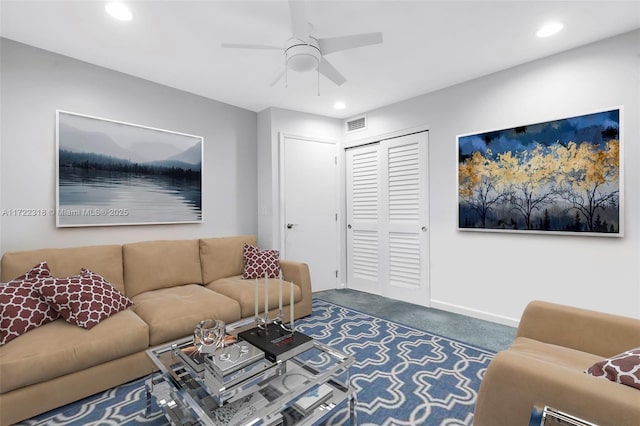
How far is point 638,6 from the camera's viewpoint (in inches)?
81.4

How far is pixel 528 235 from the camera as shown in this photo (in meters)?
2.88

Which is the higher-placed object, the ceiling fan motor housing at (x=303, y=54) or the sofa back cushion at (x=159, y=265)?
the ceiling fan motor housing at (x=303, y=54)

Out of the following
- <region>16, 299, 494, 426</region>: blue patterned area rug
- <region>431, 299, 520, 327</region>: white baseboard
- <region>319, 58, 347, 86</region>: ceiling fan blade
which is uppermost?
<region>319, 58, 347, 86</region>: ceiling fan blade

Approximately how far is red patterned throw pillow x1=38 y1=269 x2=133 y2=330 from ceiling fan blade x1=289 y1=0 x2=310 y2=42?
7.21 ft

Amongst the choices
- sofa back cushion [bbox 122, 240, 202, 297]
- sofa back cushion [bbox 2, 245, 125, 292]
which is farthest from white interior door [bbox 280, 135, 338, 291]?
sofa back cushion [bbox 2, 245, 125, 292]

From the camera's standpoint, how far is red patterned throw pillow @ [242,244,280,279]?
3.24 meters

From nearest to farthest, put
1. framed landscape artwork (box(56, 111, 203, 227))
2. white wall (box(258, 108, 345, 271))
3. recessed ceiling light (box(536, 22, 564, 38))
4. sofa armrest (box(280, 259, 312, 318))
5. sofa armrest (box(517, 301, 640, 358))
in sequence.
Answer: sofa armrest (box(517, 301, 640, 358))
recessed ceiling light (box(536, 22, 564, 38))
framed landscape artwork (box(56, 111, 203, 227))
sofa armrest (box(280, 259, 312, 318))
white wall (box(258, 108, 345, 271))

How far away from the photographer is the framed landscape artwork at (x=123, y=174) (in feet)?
8.63

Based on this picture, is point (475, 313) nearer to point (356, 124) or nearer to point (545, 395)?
point (545, 395)

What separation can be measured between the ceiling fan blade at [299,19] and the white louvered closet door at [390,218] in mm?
2167

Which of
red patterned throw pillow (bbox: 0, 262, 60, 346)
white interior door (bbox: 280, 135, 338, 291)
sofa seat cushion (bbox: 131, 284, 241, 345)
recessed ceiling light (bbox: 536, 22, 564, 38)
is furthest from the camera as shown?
white interior door (bbox: 280, 135, 338, 291)

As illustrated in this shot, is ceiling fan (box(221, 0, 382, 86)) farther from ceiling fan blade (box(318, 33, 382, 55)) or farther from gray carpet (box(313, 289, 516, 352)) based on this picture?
gray carpet (box(313, 289, 516, 352))

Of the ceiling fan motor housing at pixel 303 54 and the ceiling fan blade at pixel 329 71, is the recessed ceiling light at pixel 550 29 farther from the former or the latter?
the ceiling fan motor housing at pixel 303 54

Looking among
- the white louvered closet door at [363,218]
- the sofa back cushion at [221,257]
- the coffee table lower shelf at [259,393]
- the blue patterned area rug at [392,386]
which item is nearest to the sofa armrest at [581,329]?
the blue patterned area rug at [392,386]
